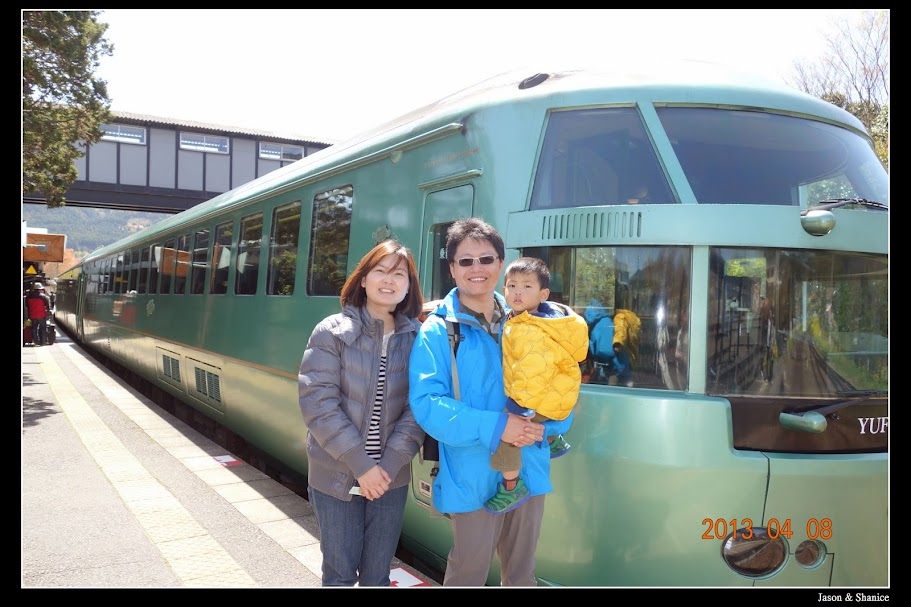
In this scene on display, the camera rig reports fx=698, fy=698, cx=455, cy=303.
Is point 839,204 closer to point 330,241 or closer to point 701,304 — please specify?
point 701,304

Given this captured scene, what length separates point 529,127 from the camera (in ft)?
11.9

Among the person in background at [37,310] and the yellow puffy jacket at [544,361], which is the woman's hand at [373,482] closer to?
the yellow puffy jacket at [544,361]

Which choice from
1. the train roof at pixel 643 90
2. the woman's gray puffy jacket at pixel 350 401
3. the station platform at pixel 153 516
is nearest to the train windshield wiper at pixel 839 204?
the train roof at pixel 643 90

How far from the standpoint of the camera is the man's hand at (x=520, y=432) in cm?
250

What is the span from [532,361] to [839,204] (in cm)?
180

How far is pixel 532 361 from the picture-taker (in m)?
2.55

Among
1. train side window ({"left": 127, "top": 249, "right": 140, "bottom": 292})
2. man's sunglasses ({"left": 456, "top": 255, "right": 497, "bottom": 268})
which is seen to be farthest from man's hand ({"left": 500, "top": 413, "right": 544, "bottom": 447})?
train side window ({"left": 127, "top": 249, "right": 140, "bottom": 292})

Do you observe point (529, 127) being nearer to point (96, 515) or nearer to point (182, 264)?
point (96, 515)

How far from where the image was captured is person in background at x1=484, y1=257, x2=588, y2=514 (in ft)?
8.38

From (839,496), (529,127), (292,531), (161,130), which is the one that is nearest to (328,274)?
(292,531)

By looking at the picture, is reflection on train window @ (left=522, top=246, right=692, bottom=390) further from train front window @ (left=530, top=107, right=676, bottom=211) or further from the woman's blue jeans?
the woman's blue jeans

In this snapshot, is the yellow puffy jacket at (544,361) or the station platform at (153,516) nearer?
the yellow puffy jacket at (544,361)

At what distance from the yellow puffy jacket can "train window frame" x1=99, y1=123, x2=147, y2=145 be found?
26.4 meters

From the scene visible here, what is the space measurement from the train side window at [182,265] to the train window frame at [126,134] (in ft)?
58.6
